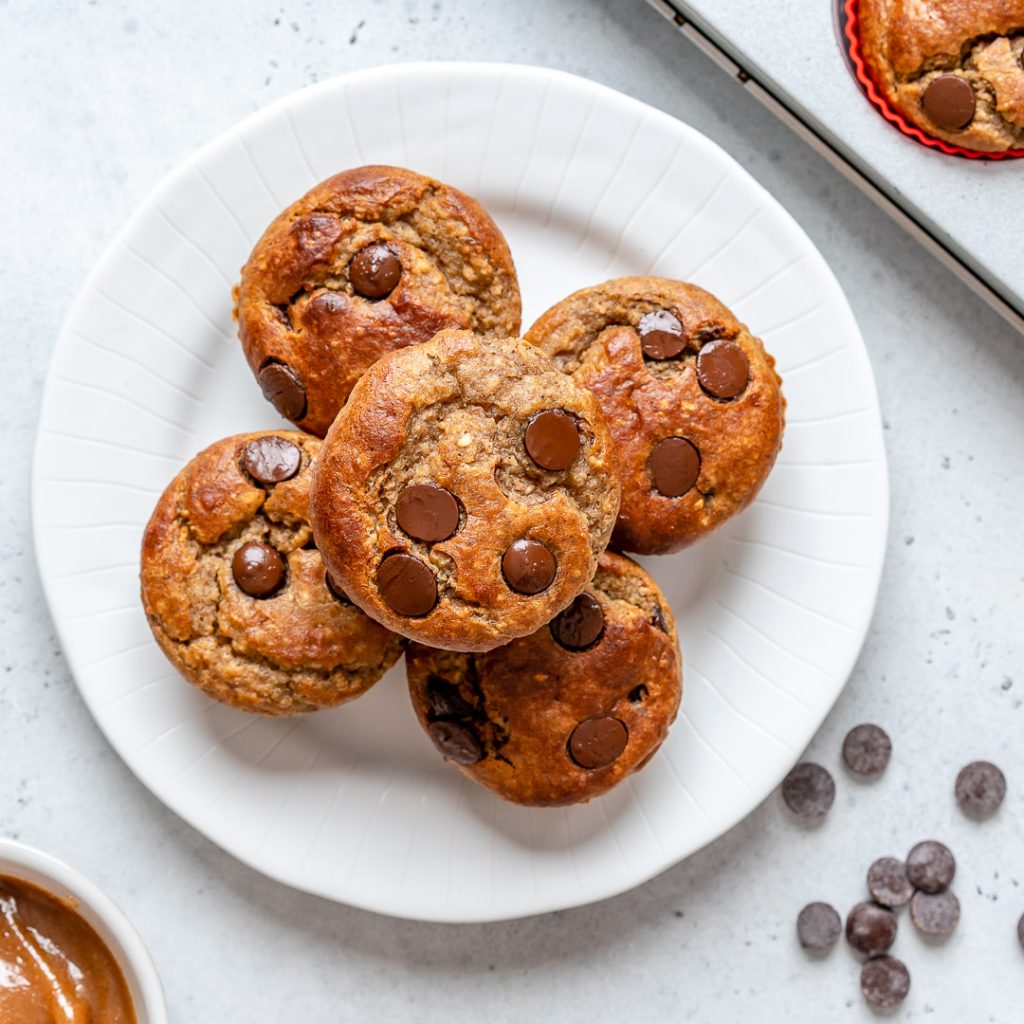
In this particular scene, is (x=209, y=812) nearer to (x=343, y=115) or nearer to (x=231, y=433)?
(x=231, y=433)

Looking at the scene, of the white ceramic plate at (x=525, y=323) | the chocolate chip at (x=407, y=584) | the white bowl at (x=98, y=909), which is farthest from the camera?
the white ceramic plate at (x=525, y=323)

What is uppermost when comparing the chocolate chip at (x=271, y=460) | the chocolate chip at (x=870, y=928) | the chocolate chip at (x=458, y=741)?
the chocolate chip at (x=271, y=460)

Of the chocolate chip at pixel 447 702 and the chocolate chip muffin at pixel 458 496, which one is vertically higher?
A: the chocolate chip muffin at pixel 458 496

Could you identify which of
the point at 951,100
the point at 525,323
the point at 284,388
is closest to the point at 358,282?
the point at 284,388

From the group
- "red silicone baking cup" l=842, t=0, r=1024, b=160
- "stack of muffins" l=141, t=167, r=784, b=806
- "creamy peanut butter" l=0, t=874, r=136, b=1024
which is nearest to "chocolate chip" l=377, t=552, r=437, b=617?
"stack of muffins" l=141, t=167, r=784, b=806

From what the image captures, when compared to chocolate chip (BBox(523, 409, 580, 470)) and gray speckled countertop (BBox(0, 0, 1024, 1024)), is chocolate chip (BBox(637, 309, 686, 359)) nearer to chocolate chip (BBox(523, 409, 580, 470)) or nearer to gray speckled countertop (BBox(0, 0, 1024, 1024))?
chocolate chip (BBox(523, 409, 580, 470))

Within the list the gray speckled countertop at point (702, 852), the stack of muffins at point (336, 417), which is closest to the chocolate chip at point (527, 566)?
the stack of muffins at point (336, 417)

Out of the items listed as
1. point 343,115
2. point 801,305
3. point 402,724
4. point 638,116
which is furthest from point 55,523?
point 801,305

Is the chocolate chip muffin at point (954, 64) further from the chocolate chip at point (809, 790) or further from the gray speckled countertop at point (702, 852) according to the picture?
the chocolate chip at point (809, 790)
